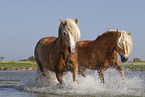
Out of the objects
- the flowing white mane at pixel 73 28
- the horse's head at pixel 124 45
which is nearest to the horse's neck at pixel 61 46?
the flowing white mane at pixel 73 28

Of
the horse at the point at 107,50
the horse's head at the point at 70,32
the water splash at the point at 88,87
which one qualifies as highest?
the horse's head at the point at 70,32

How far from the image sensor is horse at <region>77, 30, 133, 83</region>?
240 inches

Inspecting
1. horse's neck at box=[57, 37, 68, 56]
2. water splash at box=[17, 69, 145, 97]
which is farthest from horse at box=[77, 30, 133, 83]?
horse's neck at box=[57, 37, 68, 56]

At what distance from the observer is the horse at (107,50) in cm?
610

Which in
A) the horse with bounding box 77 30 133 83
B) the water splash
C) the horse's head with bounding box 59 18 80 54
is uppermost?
the horse's head with bounding box 59 18 80 54

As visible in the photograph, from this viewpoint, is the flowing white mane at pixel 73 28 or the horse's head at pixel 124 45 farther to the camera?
the horse's head at pixel 124 45

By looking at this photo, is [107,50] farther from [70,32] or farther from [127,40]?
[70,32]

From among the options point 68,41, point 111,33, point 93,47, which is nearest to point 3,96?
point 68,41

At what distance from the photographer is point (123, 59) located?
6062 millimetres

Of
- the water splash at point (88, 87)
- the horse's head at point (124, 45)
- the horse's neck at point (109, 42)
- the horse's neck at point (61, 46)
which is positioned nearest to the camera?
the horse's neck at point (61, 46)

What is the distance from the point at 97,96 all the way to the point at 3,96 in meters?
2.11

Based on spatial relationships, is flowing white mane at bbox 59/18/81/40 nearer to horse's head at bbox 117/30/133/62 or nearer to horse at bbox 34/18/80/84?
horse at bbox 34/18/80/84

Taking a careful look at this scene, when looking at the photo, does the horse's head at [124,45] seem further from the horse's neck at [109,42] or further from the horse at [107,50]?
the horse's neck at [109,42]

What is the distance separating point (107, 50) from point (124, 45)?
631 mm
